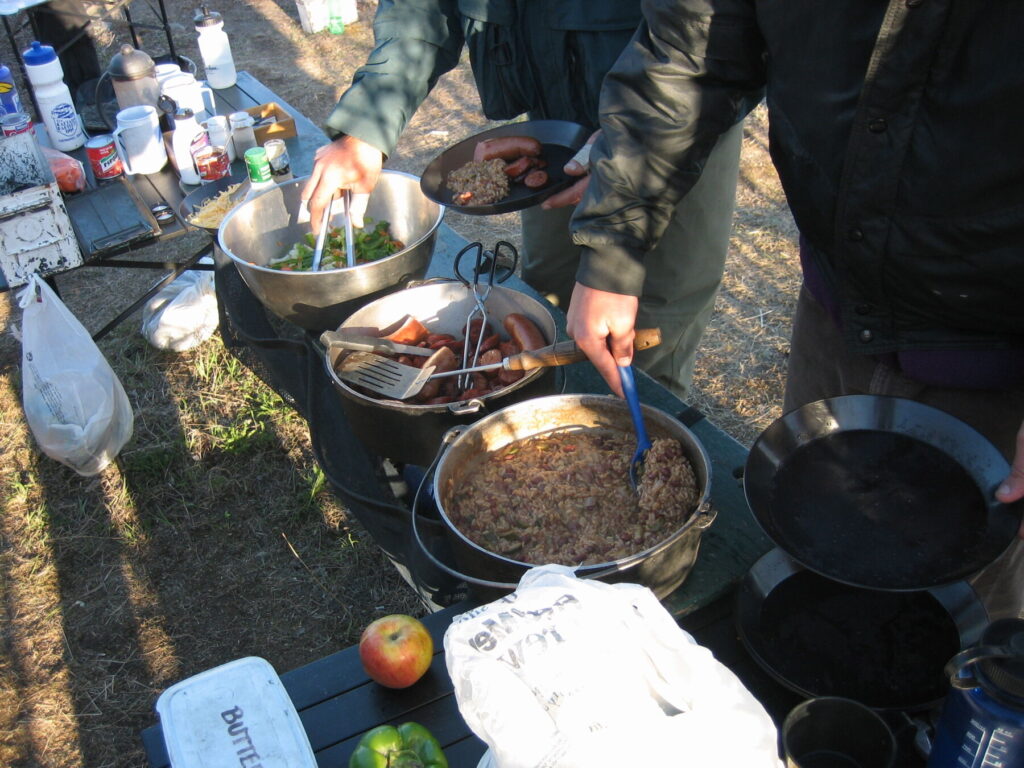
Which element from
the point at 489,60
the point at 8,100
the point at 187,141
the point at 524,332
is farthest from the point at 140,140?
the point at 524,332

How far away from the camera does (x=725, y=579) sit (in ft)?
5.14

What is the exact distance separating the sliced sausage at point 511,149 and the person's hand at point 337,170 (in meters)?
0.33

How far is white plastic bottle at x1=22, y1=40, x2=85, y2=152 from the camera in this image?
3.37 meters

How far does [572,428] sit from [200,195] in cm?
198

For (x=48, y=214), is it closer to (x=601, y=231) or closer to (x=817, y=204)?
(x=601, y=231)

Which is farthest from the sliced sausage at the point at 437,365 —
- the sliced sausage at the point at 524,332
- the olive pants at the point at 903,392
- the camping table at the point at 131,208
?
the camping table at the point at 131,208

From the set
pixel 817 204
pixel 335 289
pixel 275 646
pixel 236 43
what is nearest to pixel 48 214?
A: pixel 335 289

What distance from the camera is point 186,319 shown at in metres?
3.91

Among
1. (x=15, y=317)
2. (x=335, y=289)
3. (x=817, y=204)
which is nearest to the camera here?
(x=817, y=204)

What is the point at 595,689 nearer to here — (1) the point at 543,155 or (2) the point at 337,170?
(1) the point at 543,155

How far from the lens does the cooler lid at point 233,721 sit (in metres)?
1.21

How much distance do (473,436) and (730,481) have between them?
0.58 meters

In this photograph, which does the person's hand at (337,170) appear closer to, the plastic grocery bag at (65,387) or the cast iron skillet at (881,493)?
the plastic grocery bag at (65,387)

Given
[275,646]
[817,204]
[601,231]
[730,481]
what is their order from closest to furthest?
1. [817,204]
2. [601,231]
3. [730,481]
4. [275,646]
